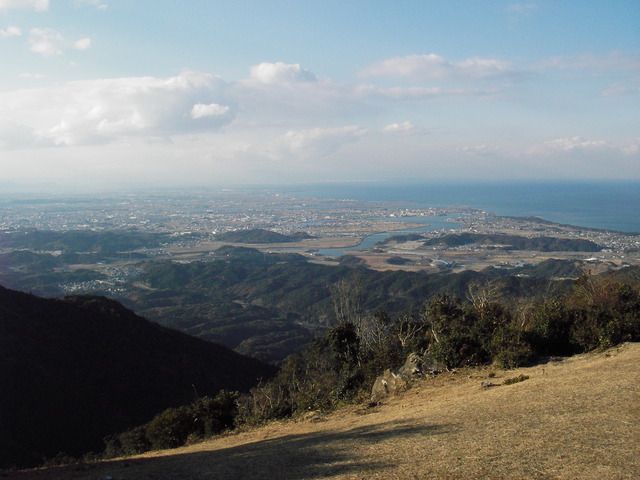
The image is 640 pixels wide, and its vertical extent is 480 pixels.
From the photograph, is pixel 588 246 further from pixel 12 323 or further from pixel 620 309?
pixel 12 323

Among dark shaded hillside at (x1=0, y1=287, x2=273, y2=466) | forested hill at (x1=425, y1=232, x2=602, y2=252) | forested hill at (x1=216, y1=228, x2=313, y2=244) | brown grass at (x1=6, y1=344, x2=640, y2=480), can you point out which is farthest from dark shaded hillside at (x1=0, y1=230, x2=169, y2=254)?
brown grass at (x1=6, y1=344, x2=640, y2=480)

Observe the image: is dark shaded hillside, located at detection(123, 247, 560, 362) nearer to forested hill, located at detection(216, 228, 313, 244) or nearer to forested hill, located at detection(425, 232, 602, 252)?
forested hill, located at detection(216, 228, 313, 244)

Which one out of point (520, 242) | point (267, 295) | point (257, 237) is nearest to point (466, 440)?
point (267, 295)

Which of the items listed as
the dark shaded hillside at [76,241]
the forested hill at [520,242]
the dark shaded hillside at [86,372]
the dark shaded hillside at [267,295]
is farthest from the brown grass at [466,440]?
the dark shaded hillside at [76,241]

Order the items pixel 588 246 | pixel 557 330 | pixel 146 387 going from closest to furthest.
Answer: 1. pixel 557 330
2. pixel 146 387
3. pixel 588 246

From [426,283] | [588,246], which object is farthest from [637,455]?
[588,246]

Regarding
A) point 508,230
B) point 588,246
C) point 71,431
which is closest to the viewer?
point 71,431
